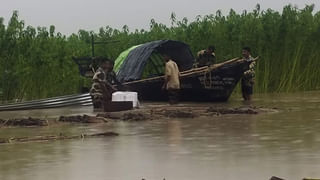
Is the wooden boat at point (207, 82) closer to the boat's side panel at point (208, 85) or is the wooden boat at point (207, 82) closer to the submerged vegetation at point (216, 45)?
the boat's side panel at point (208, 85)

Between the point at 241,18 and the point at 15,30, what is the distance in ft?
28.3

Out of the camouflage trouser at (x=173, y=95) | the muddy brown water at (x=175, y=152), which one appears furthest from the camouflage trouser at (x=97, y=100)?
the muddy brown water at (x=175, y=152)

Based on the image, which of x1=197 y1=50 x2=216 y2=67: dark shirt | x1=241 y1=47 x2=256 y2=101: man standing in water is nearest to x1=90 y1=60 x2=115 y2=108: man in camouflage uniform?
x1=197 y1=50 x2=216 y2=67: dark shirt

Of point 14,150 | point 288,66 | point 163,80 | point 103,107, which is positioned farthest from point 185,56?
Result: point 14,150

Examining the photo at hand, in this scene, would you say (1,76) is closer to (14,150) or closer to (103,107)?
(103,107)

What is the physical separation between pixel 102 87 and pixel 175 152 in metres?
8.39

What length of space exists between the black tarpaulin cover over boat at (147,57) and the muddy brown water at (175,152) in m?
7.79

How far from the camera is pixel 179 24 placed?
1069 inches

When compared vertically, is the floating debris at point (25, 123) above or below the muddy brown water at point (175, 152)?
above

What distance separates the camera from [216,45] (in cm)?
2559

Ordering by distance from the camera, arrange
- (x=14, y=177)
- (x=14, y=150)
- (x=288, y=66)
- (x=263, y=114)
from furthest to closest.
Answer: (x=288, y=66) → (x=263, y=114) → (x=14, y=150) → (x=14, y=177)

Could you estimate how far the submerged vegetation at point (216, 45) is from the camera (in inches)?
890

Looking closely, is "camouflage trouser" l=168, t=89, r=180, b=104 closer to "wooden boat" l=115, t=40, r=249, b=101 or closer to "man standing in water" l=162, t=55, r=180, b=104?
"man standing in water" l=162, t=55, r=180, b=104

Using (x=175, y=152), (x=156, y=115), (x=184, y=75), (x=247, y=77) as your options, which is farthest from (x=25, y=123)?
(x=247, y=77)
